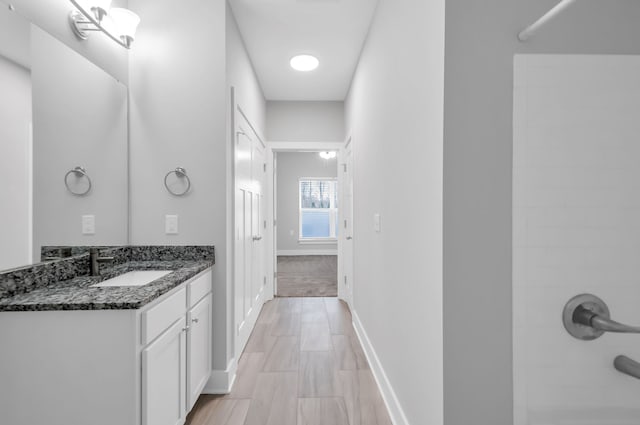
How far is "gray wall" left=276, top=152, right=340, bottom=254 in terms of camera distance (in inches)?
332

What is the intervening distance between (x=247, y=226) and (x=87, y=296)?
1.72 m

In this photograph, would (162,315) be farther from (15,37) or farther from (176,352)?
(15,37)

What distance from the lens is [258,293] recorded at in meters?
3.72

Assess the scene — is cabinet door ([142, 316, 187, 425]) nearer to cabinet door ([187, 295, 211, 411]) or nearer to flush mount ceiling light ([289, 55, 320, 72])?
cabinet door ([187, 295, 211, 411])

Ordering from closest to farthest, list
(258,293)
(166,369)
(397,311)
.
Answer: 1. (166,369)
2. (397,311)
3. (258,293)

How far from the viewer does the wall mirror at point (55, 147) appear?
4.57 feet

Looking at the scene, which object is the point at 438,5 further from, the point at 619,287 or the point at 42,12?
the point at 42,12

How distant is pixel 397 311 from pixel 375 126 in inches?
52.7

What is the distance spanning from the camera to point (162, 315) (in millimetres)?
1510

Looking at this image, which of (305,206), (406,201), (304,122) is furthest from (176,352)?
(305,206)

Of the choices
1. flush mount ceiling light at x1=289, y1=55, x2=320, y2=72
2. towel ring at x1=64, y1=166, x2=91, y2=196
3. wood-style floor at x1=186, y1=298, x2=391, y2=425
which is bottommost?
wood-style floor at x1=186, y1=298, x2=391, y2=425

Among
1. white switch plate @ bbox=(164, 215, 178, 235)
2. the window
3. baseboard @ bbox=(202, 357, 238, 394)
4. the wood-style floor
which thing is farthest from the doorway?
white switch plate @ bbox=(164, 215, 178, 235)

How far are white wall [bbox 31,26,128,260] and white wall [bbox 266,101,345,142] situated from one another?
7.70ft

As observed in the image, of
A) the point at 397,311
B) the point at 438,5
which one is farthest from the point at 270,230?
the point at 438,5
